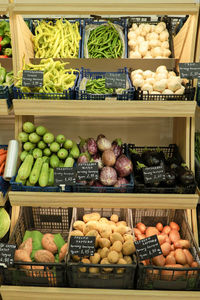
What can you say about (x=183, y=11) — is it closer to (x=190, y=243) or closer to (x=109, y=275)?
(x=190, y=243)

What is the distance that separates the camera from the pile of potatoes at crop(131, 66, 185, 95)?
1.67 metres

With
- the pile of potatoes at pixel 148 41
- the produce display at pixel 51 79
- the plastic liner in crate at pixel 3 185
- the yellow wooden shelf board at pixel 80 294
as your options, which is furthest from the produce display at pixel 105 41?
the yellow wooden shelf board at pixel 80 294

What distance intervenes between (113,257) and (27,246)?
65cm

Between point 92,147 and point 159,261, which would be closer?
point 159,261

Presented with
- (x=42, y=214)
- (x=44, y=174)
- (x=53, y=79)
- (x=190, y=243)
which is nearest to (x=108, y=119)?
(x=53, y=79)

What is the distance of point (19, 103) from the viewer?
1.60 metres

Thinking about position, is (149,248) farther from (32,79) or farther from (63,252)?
(32,79)

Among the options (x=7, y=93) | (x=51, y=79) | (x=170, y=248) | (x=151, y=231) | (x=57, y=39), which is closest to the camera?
(x=7, y=93)

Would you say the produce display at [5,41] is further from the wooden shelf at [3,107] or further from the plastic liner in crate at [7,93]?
the wooden shelf at [3,107]

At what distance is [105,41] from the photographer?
2.15 meters

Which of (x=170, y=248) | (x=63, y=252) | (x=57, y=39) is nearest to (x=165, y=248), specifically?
(x=170, y=248)

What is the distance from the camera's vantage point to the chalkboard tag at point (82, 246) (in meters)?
1.67

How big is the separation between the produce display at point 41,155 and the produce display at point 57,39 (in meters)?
0.64

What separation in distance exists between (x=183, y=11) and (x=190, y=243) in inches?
61.3
